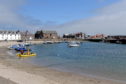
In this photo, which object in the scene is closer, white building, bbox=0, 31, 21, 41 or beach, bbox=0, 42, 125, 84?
beach, bbox=0, 42, 125, 84

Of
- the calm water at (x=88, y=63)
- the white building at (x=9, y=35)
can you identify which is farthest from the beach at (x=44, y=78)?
the white building at (x=9, y=35)

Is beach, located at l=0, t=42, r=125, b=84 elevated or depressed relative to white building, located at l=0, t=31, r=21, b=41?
depressed

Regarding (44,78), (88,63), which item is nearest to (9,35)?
(88,63)

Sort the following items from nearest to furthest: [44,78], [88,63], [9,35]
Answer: [44,78]
[88,63]
[9,35]

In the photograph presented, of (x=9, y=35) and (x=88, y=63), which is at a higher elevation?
(x=9, y=35)

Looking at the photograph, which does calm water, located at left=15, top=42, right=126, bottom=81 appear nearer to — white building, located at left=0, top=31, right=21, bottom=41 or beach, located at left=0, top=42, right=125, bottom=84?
beach, located at left=0, top=42, right=125, bottom=84

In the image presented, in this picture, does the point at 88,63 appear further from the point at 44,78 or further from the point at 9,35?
the point at 9,35

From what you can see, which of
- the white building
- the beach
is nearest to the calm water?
the beach

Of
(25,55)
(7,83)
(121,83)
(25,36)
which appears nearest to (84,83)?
(121,83)

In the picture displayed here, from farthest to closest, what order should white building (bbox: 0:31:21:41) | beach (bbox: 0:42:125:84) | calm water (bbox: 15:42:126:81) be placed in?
white building (bbox: 0:31:21:41), calm water (bbox: 15:42:126:81), beach (bbox: 0:42:125:84)

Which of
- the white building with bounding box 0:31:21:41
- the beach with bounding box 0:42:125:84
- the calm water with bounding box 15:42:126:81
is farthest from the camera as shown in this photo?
the white building with bounding box 0:31:21:41

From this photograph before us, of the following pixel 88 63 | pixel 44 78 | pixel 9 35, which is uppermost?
pixel 9 35

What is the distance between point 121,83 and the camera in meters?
19.2

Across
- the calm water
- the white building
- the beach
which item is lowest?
the calm water
